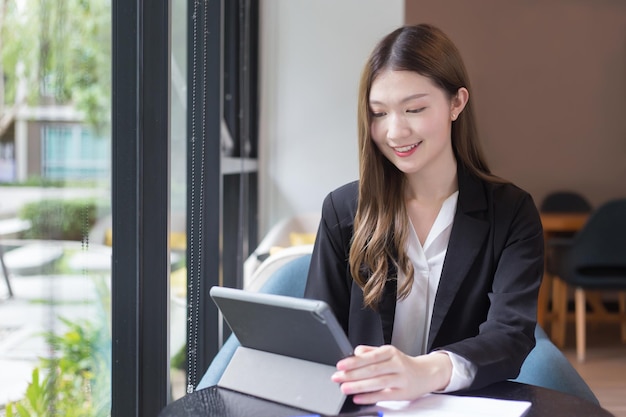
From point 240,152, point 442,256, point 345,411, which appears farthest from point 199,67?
point 240,152

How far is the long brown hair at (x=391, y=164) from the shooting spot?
1533mm

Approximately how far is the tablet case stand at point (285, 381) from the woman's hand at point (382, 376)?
3cm

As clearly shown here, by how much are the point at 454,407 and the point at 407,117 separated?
0.56 m

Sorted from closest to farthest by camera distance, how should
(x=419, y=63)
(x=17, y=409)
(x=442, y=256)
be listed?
(x=17, y=409) → (x=419, y=63) → (x=442, y=256)

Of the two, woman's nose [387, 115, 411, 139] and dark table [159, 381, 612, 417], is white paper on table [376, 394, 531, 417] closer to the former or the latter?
dark table [159, 381, 612, 417]

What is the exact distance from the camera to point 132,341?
1682 millimetres

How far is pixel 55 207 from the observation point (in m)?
1.40

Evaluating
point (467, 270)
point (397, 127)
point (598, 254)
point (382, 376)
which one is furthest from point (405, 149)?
point (598, 254)

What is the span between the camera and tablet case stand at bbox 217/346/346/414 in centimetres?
115

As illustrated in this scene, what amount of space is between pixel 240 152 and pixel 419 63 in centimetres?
216

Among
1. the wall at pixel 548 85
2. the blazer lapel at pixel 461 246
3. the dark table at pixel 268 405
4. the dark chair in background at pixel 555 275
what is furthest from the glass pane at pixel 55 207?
the wall at pixel 548 85

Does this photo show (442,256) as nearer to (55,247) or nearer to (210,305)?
(55,247)

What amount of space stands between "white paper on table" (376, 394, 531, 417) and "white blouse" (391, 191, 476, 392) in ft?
1.40

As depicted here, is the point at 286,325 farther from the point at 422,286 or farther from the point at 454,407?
the point at 422,286
